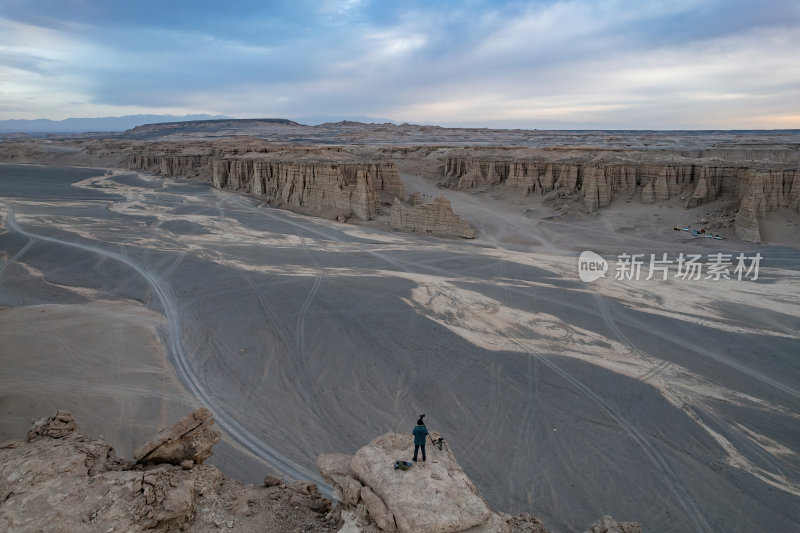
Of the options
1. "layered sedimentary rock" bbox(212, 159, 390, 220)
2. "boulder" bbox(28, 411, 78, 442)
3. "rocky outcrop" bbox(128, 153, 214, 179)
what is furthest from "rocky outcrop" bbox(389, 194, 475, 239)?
"rocky outcrop" bbox(128, 153, 214, 179)

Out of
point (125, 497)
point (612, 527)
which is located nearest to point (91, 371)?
point (125, 497)

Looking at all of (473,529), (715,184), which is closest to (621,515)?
(473,529)

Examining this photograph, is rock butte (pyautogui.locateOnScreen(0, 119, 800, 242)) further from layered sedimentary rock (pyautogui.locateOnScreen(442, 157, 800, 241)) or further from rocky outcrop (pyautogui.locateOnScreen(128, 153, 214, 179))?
rocky outcrop (pyautogui.locateOnScreen(128, 153, 214, 179))

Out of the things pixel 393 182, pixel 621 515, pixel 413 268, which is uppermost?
pixel 393 182

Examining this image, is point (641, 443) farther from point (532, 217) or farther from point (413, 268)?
point (532, 217)

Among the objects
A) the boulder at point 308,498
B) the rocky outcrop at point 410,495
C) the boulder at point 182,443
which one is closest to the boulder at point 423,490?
the rocky outcrop at point 410,495

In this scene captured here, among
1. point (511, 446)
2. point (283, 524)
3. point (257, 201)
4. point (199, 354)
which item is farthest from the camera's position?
point (257, 201)
